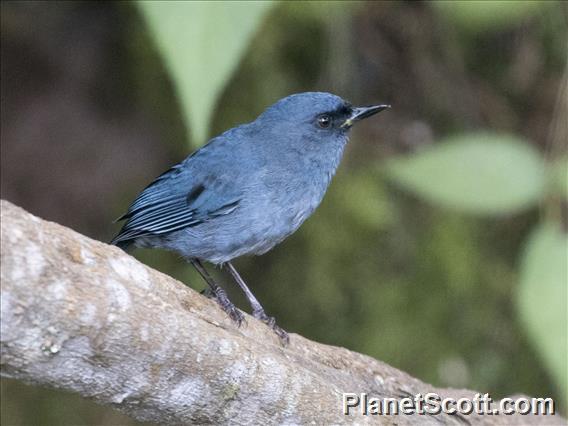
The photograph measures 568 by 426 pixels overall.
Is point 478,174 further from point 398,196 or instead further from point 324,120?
point 398,196

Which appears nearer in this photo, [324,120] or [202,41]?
[202,41]

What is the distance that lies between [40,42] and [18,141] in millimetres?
584

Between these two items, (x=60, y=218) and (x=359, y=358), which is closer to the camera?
(x=359, y=358)

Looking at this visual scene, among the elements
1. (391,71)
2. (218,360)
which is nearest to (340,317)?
(391,71)

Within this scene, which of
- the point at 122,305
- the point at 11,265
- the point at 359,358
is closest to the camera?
the point at 11,265

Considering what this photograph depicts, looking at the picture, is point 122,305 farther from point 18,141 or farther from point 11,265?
point 18,141

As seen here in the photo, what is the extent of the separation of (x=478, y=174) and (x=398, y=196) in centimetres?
141

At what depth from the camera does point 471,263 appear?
17.3 feet

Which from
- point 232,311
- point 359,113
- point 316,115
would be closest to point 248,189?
point 316,115

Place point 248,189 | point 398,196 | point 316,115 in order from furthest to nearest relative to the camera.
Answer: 1. point 398,196
2. point 316,115
3. point 248,189

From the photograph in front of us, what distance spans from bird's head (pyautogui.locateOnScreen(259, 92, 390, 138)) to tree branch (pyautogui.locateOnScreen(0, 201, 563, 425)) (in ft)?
4.10

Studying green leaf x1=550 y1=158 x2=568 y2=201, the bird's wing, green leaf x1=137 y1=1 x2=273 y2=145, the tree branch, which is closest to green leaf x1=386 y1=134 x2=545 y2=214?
green leaf x1=550 y1=158 x2=568 y2=201

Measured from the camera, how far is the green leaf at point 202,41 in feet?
9.38

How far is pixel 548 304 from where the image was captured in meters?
3.43
